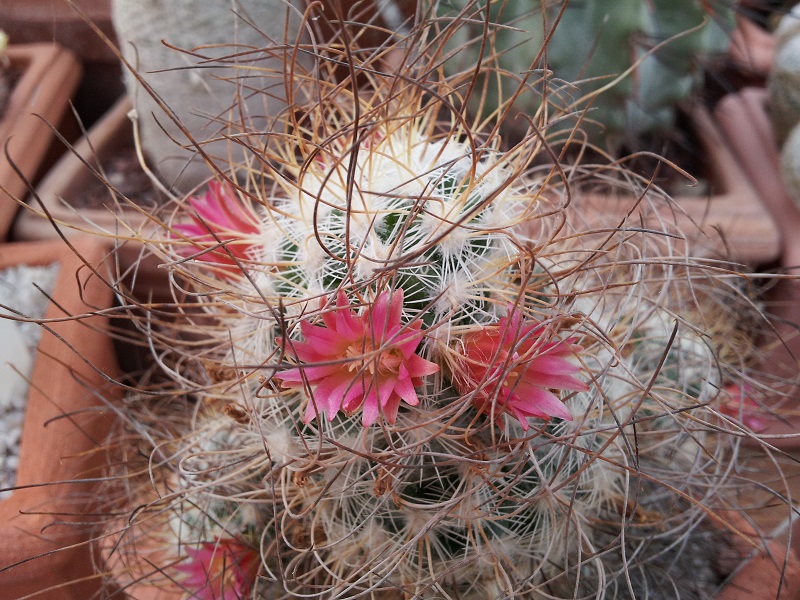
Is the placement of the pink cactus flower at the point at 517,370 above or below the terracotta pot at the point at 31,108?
below

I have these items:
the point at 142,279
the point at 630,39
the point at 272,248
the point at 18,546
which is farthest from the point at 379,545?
the point at 630,39

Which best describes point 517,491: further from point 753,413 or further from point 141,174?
point 141,174

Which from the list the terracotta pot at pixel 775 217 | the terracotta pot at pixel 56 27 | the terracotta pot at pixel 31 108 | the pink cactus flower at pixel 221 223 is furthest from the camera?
the terracotta pot at pixel 56 27

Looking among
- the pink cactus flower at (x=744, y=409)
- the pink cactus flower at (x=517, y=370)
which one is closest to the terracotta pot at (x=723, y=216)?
the pink cactus flower at (x=744, y=409)

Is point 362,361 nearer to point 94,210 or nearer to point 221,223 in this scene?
point 221,223

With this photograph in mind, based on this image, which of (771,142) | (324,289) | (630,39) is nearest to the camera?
(324,289)

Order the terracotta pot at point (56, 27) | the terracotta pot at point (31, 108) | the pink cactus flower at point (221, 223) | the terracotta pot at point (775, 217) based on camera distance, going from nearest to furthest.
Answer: the pink cactus flower at point (221, 223) → the terracotta pot at point (775, 217) → the terracotta pot at point (31, 108) → the terracotta pot at point (56, 27)

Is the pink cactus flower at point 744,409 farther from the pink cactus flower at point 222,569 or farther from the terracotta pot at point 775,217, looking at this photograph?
the pink cactus flower at point 222,569

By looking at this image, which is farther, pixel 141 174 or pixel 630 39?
pixel 141 174
